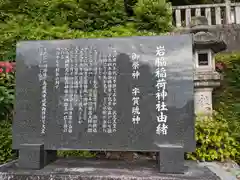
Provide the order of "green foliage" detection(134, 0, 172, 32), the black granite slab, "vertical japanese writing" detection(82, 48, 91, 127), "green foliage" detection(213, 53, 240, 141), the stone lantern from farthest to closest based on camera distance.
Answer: "green foliage" detection(134, 0, 172, 32) < "green foliage" detection(213, 53, 240, 141) < the stone lantern < "vertical japanese writing" detection(82, 48, 91, 127) < the black granite slab

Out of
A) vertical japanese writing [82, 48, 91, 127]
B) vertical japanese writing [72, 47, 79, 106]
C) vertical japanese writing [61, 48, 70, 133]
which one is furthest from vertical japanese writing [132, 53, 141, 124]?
vertical japanese writing [61, 48, 70, 133]

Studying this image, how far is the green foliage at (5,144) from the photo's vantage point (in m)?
4.08

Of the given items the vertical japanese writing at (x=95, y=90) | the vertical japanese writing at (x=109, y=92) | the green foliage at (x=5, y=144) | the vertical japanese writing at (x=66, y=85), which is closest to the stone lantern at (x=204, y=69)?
the vertical japanese writing at (x=109, y=92)

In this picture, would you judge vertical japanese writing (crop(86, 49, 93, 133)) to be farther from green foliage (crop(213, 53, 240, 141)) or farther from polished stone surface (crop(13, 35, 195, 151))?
green foliage (crop(213, 53, 240, 141))

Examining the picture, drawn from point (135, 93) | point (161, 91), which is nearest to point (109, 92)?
point (135, 93)

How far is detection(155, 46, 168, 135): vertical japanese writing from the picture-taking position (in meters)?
3.09

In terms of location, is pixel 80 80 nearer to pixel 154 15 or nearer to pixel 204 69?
pixel 204 69

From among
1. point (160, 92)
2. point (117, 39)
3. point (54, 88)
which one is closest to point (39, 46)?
point (54, 88)

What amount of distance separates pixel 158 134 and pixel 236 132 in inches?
81.3

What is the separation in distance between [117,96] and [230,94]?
326 cm

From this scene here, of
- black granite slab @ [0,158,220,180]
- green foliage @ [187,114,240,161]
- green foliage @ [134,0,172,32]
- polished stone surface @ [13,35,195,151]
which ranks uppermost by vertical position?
green foliage @ [134,0,172,32]

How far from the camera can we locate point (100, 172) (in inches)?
116

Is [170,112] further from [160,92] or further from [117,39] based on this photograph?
[117,39]

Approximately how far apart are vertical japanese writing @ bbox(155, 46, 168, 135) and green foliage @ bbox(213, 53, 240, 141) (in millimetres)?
1910
